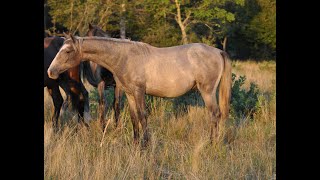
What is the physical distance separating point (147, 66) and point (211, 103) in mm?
1220

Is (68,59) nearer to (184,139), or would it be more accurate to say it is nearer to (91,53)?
(91,53)

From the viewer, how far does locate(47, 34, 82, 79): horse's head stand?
16.9ft

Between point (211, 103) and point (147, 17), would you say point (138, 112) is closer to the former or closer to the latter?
point (211, 103)

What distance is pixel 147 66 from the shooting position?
5.70 meters

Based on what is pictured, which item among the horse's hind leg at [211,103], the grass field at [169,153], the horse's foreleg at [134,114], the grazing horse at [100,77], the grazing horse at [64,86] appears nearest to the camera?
the grass field at [169,153]

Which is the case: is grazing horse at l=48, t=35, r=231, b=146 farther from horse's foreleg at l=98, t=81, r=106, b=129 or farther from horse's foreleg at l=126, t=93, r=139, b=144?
horse's foreleg at l=98, t=81, r=106, b=129

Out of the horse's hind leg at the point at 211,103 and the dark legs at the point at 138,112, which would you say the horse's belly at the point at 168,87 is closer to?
the dark legs at the point at 138,112

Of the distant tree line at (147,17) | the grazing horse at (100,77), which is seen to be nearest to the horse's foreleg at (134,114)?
the grazing horse at (100,77)

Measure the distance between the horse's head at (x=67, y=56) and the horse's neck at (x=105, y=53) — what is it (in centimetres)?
12

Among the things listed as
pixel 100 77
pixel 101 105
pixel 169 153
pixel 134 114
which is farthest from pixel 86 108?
pixel 169 153

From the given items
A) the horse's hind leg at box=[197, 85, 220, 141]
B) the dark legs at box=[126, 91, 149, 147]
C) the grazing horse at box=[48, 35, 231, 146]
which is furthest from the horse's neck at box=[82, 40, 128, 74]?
the horse's hind leg at box=[197, 85, 220, 141]

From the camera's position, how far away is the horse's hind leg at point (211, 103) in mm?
6086
